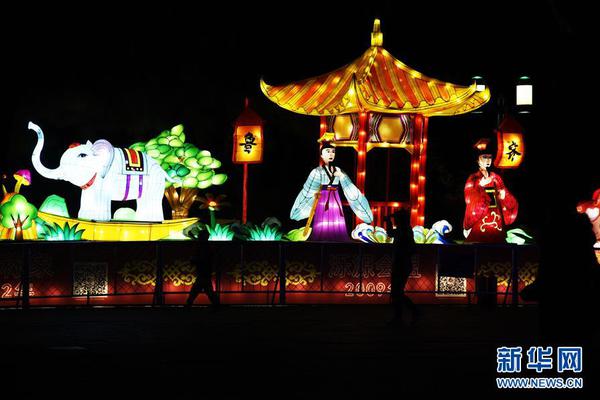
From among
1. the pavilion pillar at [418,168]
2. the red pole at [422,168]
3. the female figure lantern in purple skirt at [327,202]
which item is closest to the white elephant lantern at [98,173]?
the female figure lantern in purple skirt at [327,202]

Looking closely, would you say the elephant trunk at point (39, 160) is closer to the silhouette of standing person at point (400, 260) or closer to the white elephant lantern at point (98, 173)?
the white elephant lantern at point (98, 173)

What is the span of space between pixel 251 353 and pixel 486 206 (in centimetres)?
1142

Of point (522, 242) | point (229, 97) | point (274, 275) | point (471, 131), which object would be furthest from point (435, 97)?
point (471, 131)

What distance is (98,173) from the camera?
21922 mm

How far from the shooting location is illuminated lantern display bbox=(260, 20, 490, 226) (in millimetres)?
23297

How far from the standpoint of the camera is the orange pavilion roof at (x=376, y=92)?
910 inches

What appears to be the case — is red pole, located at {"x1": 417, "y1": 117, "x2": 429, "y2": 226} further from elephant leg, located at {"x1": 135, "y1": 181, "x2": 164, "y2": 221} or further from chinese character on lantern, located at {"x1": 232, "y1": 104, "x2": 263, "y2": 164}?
elephant leg, located at {"x1": 135, "y1": 181, "x2": 164, "y2": 221}

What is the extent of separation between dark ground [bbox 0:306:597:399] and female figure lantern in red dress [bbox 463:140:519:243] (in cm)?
470

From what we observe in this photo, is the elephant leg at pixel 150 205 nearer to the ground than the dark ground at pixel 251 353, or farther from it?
farther from it

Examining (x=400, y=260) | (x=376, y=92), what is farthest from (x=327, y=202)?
(x=400, y=260)

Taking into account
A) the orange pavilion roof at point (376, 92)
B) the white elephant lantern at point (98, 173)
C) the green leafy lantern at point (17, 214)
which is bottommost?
the green leafy lantern at point (17, 214)

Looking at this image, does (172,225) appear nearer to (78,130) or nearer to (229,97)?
(78,130)

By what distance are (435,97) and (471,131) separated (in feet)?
42.0

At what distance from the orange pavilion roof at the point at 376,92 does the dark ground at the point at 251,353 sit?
5.97m
